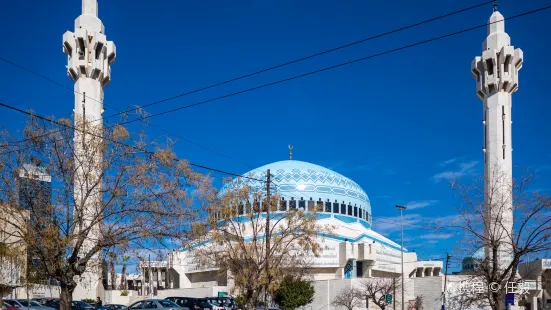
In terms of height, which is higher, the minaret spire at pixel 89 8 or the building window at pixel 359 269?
the minaret spire at pixel 89 8

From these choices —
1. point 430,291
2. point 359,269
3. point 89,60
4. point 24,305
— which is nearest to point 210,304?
point 24,305

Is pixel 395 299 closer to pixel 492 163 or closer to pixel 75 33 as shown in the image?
pixel 492 163

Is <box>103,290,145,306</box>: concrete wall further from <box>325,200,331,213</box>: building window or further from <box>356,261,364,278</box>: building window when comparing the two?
<box>325,200,331,213</box>: building window

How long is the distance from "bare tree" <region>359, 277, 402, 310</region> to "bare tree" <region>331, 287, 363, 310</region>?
0.47m

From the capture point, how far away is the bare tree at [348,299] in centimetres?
5069

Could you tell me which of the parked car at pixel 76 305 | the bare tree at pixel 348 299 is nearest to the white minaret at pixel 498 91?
the bare tree at pixel 348 299

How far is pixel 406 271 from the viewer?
65750 millimetres

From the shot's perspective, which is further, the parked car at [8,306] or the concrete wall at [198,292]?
the concrete wall at [198,292]

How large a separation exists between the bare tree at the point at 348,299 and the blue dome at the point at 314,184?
1705cm

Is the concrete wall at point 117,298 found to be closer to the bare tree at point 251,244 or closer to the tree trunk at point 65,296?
the bare tree at point 251,244

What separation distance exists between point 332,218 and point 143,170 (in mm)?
49993

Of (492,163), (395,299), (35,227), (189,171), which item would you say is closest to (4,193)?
(35,227)

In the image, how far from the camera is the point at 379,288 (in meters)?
50.1

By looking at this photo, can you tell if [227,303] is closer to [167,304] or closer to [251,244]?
[251,244]
